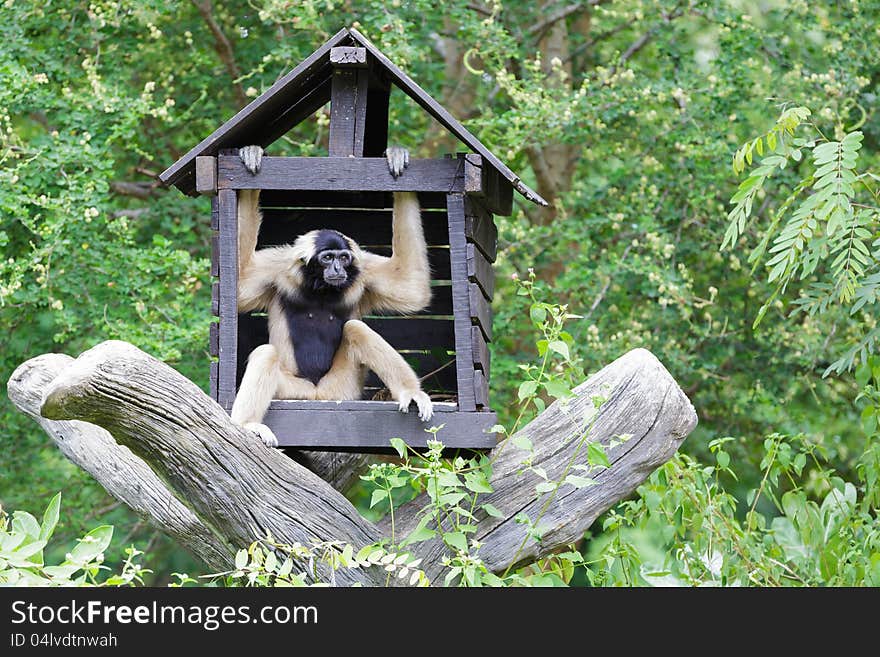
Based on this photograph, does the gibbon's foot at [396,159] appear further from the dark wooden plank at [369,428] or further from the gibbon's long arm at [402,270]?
the dark wooden plank at [369,428]

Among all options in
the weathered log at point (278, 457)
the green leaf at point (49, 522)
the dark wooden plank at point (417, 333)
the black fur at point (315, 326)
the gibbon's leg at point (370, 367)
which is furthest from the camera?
the dark wooden plank at point (417, 333)

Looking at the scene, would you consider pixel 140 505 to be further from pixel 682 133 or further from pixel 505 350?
pixel 682 133

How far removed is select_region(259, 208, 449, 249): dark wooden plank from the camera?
5.42 meters

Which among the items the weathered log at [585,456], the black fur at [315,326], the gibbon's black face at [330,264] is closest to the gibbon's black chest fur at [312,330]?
the black fur at [315,326]

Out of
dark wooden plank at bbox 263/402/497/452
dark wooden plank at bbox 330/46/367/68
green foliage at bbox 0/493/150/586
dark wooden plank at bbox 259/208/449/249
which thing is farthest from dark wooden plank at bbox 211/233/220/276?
green foliage at bbox 0/493/150/586

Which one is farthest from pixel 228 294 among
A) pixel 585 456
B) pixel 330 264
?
pixel 585 456

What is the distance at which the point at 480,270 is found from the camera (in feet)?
15.9

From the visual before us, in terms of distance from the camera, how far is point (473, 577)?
395cm

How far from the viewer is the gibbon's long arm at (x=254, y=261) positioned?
4.78 meters

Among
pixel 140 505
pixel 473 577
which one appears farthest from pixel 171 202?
pixel 473 577

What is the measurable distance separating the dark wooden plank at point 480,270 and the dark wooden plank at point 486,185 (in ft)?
0.75

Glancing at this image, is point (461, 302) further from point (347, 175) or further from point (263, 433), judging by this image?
point (263, 433)
